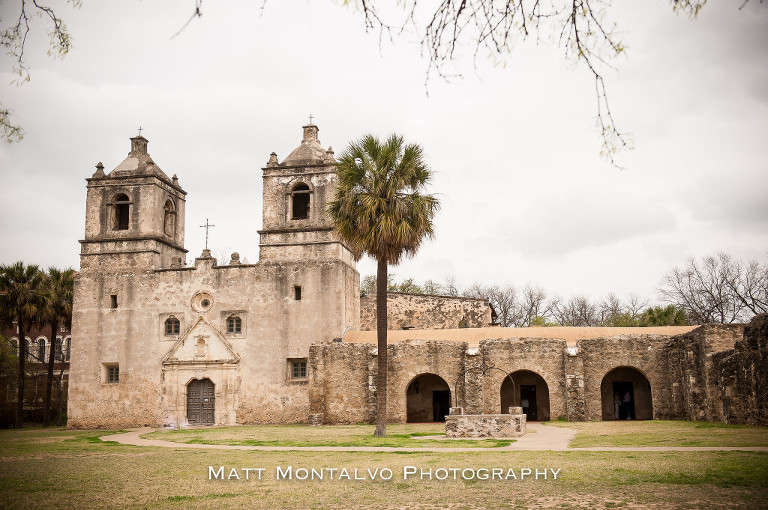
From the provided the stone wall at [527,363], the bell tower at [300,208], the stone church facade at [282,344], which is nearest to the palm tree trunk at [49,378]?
the stone church facade at [282,344]

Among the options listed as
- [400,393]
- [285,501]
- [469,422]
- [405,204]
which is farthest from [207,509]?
[400,393]

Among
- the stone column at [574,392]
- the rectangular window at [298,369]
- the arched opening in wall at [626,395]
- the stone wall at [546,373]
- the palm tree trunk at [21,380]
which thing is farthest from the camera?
the palm tree trunk at [21,380]

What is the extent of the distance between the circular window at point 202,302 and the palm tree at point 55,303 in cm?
836

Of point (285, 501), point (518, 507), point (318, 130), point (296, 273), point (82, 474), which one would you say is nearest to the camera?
point (518, 507)

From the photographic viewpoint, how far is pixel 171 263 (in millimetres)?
35250

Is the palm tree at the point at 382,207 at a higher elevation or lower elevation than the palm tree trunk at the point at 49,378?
higher

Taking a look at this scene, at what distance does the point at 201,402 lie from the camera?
104 ft

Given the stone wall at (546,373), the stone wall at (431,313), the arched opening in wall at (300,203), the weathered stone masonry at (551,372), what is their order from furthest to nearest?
the stone wall at (431,313) → the arched opening in wall at (300,203) → the stone wall at (546,373) → the weathered stone masonry at (551,372)

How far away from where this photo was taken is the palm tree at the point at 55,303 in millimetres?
36688

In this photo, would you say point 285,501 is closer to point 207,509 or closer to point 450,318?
point 207,509

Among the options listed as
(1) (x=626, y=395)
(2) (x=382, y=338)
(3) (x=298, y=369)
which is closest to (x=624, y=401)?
(1) (x=626, y=395)

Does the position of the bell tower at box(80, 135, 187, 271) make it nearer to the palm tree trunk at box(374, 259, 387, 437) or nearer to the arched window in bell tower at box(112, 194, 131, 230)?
the arched window in bell tower at box(112, 194, 131, 230)

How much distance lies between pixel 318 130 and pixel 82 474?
24389 millimetres

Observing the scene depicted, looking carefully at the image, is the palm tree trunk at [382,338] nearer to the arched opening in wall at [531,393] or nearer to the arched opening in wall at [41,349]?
the arched opening in wall at [531,393]
